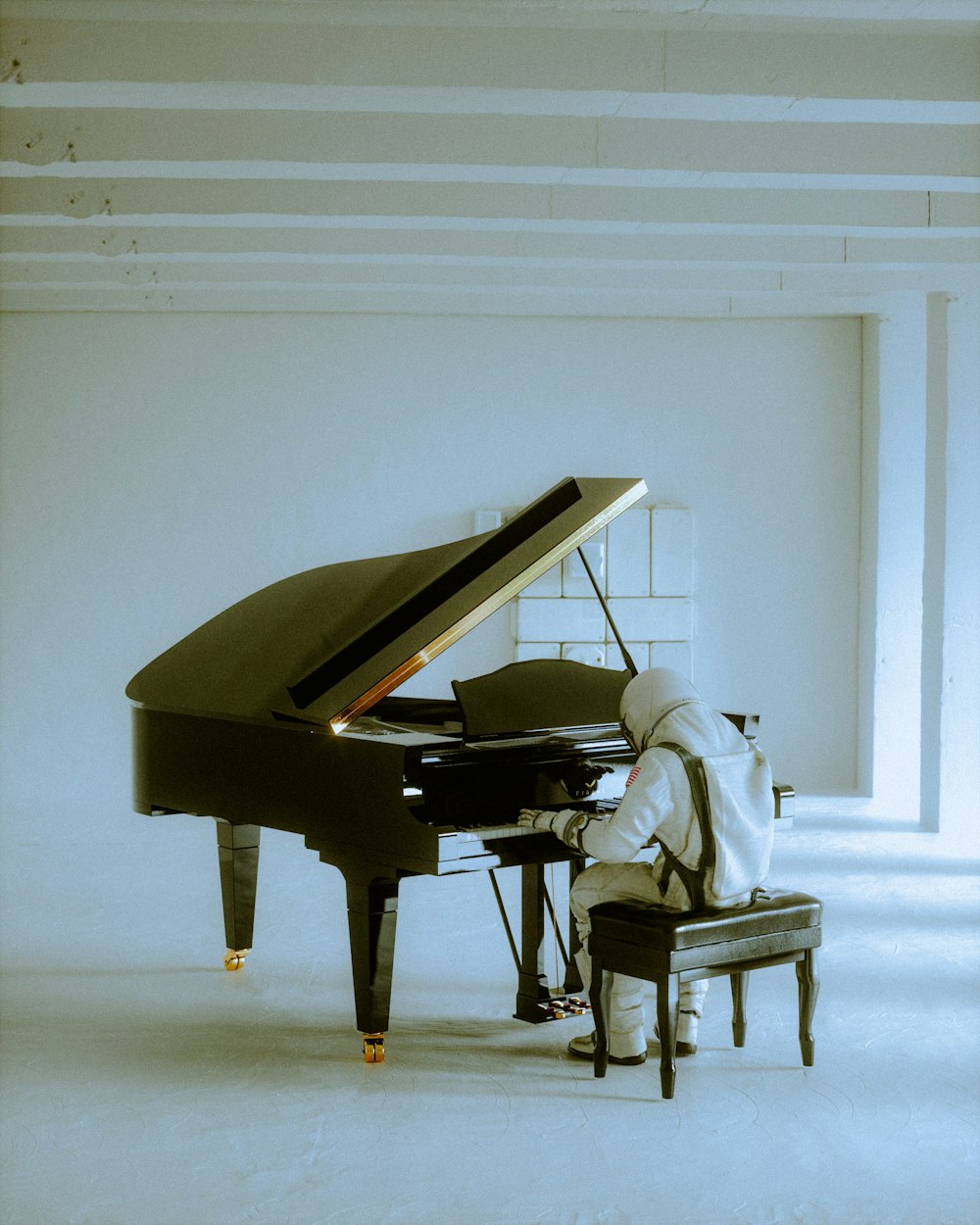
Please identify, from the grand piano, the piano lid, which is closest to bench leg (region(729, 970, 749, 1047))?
the grand piano

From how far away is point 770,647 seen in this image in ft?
30.4

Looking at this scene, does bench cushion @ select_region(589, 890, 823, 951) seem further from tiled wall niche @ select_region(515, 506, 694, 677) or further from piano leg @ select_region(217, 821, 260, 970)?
tiled wall niche @ select_region(515, 506, 694, 677)

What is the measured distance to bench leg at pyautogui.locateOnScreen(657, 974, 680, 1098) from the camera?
3.44 metres

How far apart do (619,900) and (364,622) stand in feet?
3.97

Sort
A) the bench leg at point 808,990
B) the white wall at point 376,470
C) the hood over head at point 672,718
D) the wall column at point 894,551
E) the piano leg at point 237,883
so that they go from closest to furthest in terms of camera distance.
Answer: the hood over head at point 672,718 < the bench leg at point 808,990 < the piano leg at point 237,883 < the white wall at point 376,470 < the wall column at point 894,551

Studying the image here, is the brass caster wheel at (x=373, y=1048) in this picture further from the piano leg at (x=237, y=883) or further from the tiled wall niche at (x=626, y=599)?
the tiled wall niche at (x=626, y=599)

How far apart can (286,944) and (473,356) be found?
4.80m

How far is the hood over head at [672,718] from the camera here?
3.57 m

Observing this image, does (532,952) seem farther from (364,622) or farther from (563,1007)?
(364,622)

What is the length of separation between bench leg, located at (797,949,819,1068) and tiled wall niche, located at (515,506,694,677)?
516 centimetres

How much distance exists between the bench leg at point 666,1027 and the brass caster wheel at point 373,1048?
0.80 meters

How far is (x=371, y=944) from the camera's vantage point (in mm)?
3783

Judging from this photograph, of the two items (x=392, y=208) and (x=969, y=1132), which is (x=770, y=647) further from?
(x=969, y=1132)

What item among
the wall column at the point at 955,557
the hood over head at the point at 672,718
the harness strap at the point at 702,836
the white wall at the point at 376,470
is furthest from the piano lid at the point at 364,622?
the white wall at the point at 376,470
